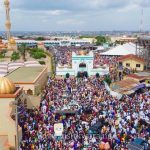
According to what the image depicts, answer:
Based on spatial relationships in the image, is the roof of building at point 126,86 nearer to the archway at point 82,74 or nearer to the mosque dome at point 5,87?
the archway at point 82,74

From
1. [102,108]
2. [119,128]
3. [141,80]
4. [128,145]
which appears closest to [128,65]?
[141,80]

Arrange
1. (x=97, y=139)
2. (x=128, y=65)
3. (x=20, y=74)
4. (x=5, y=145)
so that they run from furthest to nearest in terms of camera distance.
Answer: (x=128, y=65) < (x=20, y=74) < (x=97, y=139) < (x=5, y=145)

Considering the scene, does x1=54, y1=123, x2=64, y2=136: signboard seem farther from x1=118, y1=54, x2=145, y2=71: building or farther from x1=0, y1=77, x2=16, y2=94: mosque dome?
x1=118, y1=54, x2=145, y2=71: building

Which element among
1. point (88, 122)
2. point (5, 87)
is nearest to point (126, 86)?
point (88, 122)

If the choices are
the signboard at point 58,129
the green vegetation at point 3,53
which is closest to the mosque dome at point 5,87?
the signboard at point 58,129

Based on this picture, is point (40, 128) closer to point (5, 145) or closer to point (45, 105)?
point (5, 145)

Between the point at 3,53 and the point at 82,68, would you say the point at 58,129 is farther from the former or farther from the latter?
the point at 3,53
